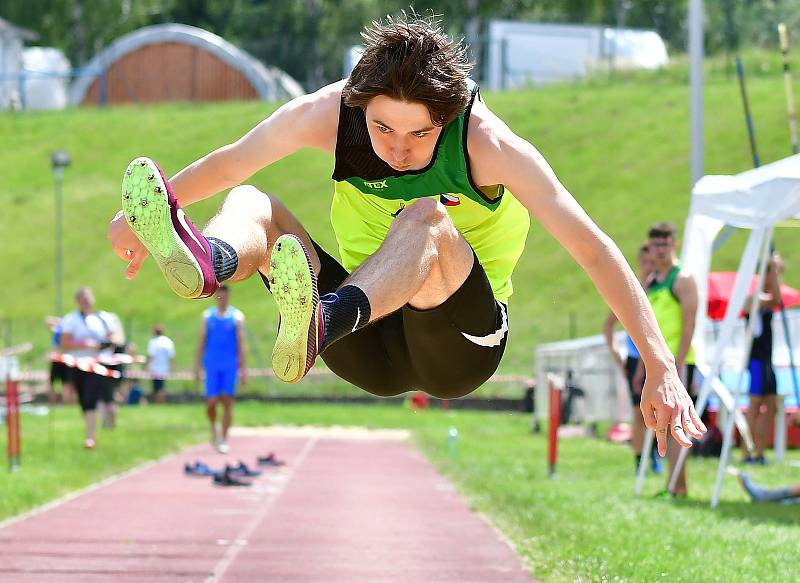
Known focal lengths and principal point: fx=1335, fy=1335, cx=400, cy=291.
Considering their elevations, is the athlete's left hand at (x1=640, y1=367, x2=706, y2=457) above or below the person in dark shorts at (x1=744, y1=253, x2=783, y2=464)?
above

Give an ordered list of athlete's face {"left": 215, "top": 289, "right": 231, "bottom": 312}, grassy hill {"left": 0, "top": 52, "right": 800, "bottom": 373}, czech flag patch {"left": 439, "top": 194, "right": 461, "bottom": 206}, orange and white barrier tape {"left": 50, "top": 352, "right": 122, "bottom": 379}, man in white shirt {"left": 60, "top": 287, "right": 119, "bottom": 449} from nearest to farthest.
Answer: czech flag patch {"left": 439, "top": 194, "right": 461, "bottom": 206}
orange and white barrier tape {"left": 50, "top": 352, "right": 122, "bottom": 379}
man in white shirt {"left": 60, "top": 287, "right": 119, "bottom": 449}
athlete's face {"left": 215, "top": 289, "right": 231, "bottom": 312}
grassy hill {"left": 0, "top": 52, "right": 800, "bottom": 373}

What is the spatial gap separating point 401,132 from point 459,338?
0.98 meters

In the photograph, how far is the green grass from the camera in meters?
6.67

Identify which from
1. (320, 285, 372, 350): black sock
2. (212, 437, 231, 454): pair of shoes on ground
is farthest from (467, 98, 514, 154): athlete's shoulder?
(212, 437, 231, 454): pair of shoes on ground

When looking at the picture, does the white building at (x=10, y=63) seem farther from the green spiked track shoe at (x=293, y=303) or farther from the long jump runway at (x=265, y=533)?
the green spiked track shoe at (x=293, y=303)

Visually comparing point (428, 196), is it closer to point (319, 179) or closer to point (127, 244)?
point (127, 244)

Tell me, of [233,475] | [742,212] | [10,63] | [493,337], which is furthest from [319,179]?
[493,337]

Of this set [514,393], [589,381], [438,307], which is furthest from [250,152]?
[514,393]

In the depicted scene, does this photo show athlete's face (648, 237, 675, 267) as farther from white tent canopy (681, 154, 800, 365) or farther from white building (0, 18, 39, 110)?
white building (0, 18, 39, 110)

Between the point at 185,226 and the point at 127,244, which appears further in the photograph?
the point at 127,244

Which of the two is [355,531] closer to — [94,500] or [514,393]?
[94,500]

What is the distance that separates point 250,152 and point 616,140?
37.9 metres

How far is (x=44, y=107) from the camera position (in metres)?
55.4

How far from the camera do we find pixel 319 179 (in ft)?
134
